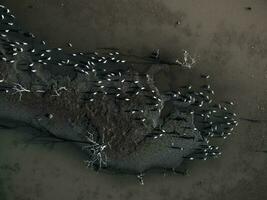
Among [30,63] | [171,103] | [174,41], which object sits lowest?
[171,103]

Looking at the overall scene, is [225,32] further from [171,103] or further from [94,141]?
[94,141]

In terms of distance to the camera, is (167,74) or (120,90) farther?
(167,74)

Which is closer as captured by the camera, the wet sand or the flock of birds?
the flock of birds

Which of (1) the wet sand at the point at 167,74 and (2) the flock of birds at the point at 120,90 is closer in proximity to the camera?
(2) the flock of birds at the point at 120,90

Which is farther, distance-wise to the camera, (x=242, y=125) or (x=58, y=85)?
(x=242, y=125)

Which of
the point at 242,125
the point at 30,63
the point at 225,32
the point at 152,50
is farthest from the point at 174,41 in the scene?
the point at 30,63
